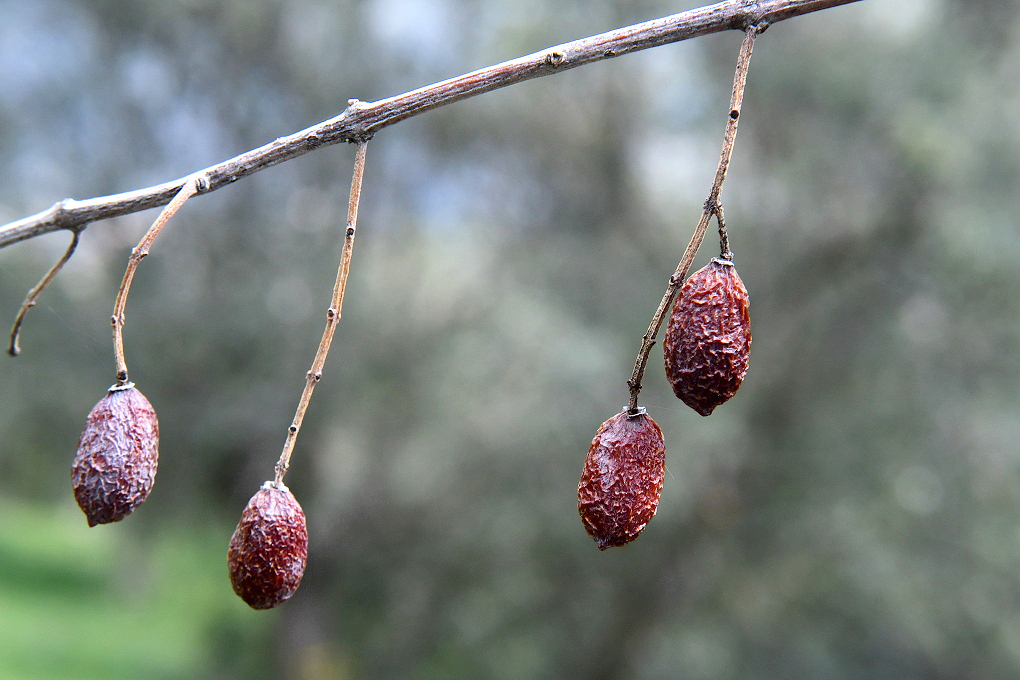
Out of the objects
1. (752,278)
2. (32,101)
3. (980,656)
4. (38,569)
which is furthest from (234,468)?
(38,569)

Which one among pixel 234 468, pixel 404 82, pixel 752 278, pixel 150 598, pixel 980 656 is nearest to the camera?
pixel 980 656

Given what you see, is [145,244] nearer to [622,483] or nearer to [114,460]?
[114,460]

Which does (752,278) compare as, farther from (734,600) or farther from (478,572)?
(478,572)

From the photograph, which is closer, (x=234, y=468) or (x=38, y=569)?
(x=234, y=468)

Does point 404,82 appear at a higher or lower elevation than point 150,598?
higher

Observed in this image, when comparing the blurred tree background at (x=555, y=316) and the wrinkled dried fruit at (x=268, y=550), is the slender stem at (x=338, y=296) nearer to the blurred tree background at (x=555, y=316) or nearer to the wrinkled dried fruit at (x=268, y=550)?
the wrinkled dried fruit at (x=268, y=550)

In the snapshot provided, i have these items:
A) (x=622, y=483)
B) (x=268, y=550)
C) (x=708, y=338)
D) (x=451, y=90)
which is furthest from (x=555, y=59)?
(x=268, y=550)

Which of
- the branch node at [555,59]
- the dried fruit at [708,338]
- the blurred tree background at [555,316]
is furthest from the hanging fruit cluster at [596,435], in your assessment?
the blurred tree background at [555,316]
